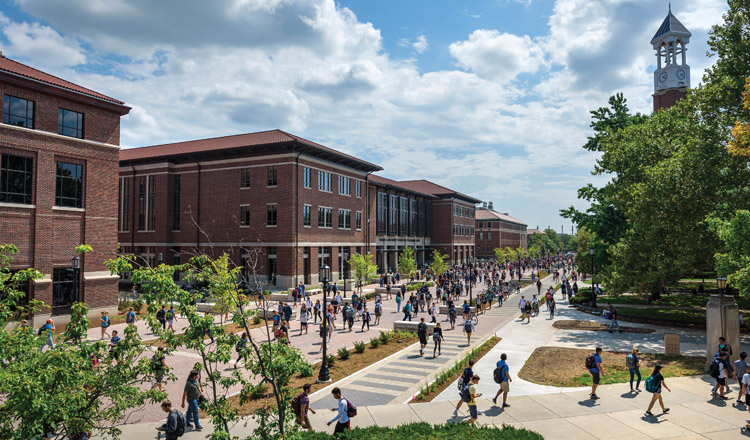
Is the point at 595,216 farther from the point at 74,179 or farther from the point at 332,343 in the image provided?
the point at 74,179

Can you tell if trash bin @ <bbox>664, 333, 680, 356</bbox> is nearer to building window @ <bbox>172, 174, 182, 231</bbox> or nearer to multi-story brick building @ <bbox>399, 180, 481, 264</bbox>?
building window @ <bbox>172, 174, 182, 231</bbox>

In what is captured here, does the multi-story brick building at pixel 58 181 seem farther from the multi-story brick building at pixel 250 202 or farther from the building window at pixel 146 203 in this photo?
the building window at pixel 146 203

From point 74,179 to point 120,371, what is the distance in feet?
80.6

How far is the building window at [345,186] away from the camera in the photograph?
52812 millimetres

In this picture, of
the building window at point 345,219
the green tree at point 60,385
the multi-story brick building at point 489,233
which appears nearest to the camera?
the green tree at point 60,385

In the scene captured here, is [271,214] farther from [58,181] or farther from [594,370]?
[594,370]

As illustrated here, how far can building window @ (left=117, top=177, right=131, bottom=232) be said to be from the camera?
52625mm

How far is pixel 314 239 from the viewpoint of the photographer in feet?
156

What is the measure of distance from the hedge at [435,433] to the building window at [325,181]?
39.8 m

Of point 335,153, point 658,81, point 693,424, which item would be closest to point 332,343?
point 693,424

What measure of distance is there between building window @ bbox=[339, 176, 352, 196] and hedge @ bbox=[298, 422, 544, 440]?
43.4 m

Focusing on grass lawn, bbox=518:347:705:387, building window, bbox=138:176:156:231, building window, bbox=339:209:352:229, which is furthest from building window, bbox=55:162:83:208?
building window, bbox=339:209:352:229

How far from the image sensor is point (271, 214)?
45719 mm

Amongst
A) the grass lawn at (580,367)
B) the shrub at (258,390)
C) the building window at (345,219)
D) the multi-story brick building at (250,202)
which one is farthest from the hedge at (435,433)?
the building window at (345,219)
